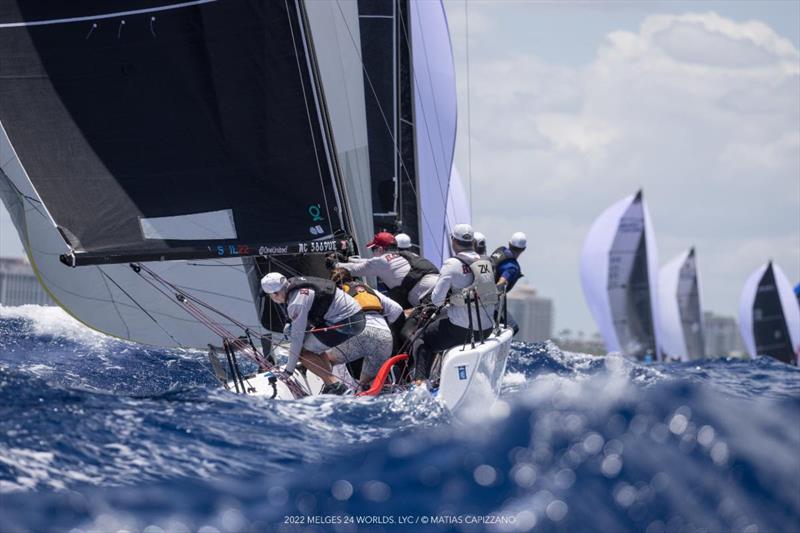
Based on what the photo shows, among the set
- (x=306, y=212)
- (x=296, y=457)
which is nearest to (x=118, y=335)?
(x=306, y=212)

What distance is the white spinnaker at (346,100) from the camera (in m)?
9.82

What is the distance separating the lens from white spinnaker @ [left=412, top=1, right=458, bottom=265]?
36.4ft

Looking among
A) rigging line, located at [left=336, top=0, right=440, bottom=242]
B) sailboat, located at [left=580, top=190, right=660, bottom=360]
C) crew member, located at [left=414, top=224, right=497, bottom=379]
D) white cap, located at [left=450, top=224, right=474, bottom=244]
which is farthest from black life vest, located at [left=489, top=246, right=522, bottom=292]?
sailboat, located at [left=580, top=190, right=660, bottom=360]

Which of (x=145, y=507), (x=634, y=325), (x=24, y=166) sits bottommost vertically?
(x=634, y=325)

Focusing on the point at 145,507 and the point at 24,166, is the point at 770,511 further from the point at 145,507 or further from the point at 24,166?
the point at 24,166

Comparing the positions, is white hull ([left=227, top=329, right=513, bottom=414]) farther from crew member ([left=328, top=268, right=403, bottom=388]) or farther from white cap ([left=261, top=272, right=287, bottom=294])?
white cap ([left=261, top=272, right=287, bottom=294])

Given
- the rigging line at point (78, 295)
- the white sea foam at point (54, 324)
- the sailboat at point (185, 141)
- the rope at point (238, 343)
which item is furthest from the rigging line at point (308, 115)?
the white sea foam at point (54, 324)

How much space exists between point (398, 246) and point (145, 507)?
381 centimetres

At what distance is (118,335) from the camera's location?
9.83 metres

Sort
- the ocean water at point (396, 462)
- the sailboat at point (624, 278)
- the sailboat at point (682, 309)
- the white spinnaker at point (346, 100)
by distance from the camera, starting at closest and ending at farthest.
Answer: the ocean water at point (396, 462) → the white spinnaker at point (346, 100) → the sailboat at point (624, 278) → the sailboat at point (682, 309)

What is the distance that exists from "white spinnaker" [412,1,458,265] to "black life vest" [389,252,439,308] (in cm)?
250

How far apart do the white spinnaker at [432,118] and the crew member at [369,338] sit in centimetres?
313

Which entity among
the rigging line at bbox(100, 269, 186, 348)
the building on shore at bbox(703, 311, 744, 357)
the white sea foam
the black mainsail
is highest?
the black mainsail

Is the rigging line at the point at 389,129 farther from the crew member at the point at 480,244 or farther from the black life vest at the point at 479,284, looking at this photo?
the black life vest at the point at 479,284
